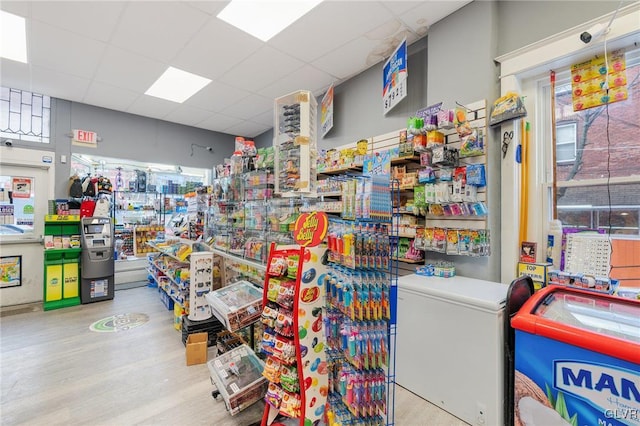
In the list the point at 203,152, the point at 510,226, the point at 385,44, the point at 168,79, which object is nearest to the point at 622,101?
the point at 510,226

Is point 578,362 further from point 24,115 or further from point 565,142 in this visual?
point 24,115

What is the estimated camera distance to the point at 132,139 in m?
6.11

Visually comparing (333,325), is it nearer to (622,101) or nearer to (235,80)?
(622,101)

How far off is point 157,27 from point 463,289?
4.20 m

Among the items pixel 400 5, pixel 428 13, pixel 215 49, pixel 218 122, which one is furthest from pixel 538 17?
pixel 218 122

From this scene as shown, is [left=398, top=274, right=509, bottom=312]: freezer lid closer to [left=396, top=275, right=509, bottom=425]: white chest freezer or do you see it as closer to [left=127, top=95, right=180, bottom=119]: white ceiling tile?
[left=396, top=275, right=509, bottom=425]: white chest freezer

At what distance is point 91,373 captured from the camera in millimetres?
2795

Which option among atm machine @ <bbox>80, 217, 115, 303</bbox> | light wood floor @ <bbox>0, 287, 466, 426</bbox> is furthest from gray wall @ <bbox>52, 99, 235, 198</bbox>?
light wood floor @ <bbox>0, 287, 466, 426</bbox>

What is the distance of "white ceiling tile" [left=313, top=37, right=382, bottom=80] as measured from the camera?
11.7ft

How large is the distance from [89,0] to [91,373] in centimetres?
373

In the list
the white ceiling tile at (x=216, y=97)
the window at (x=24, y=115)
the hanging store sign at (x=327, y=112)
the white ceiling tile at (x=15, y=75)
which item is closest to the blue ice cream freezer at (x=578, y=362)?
the hanging store sign at (x=327, y=112)

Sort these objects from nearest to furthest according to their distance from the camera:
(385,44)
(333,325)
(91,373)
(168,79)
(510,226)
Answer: (333,325) → (510,226) → (91,373) → (385,44) → (168,79)

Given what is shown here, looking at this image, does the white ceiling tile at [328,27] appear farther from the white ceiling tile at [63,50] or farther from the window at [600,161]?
the white ceiling tile at [63,50]

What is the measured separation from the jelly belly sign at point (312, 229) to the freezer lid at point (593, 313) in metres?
1.25
